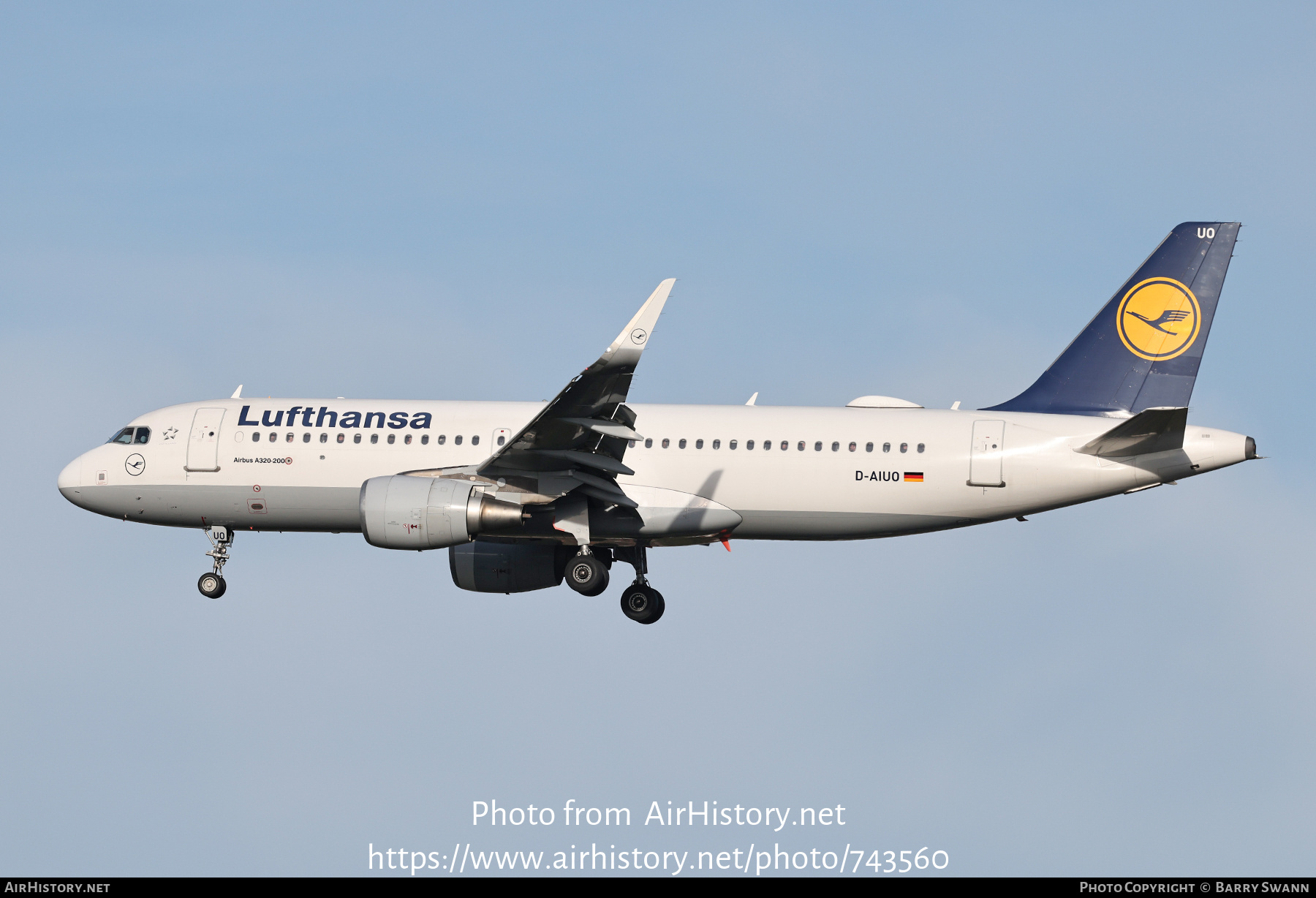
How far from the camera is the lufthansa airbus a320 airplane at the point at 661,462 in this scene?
3347 centimetres

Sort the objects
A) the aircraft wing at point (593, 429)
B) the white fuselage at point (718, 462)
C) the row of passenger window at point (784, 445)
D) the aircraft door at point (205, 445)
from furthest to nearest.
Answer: the aircraft door at point (205, 445) < the row of passenger window at point (784, 445) < the white fuselage at point (718, 462) < the aircraft wing at point (593, 429)

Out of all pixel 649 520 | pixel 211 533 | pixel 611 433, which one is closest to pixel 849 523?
pixel 649 520

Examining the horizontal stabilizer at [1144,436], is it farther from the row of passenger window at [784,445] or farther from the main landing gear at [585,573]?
the main landing gear at [585,573]

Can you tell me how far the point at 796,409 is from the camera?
3628 cm

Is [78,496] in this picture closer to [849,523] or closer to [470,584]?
[470,584]

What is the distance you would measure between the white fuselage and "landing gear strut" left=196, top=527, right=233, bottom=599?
16.2 inches

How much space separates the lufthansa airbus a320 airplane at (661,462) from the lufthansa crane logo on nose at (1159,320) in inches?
1.5

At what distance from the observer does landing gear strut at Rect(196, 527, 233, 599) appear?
38.1 meters

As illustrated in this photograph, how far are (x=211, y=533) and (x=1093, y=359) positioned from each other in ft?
71.6

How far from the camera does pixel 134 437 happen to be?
38500mm

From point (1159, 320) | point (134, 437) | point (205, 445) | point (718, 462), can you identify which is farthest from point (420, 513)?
point (1159, 320)

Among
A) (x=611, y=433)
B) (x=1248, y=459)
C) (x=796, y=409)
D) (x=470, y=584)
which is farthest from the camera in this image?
(x=470, y=584)

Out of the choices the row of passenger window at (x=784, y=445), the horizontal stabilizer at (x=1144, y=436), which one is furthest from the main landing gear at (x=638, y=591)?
the horizontal stabilizer at (x=1144, y=436)

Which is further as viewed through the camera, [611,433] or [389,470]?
[389,470]
